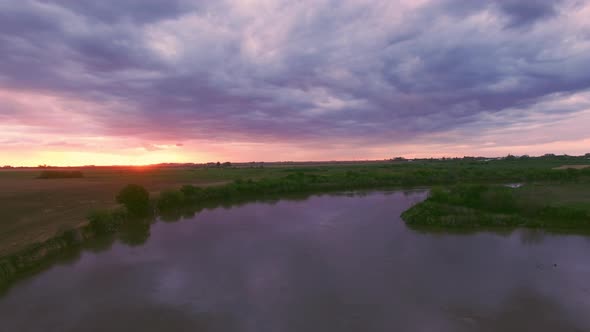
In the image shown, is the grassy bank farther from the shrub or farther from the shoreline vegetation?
the shrub

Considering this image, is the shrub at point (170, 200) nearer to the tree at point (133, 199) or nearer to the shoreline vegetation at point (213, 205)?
the shoreline vegetation at point (213, 205)

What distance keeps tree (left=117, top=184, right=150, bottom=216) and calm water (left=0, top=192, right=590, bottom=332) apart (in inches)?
267

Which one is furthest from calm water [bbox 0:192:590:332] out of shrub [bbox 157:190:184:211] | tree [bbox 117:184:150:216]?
shrub [bbox 157:190:184:211]

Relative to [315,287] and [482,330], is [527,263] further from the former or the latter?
[315,287]

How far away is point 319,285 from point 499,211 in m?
17.8

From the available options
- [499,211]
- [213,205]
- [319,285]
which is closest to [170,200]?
[213,205]

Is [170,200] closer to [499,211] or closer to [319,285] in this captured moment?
[319,285]

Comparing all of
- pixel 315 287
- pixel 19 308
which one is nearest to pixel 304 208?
pixel 315 287

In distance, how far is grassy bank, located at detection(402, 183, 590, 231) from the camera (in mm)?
19750

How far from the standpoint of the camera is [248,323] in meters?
9.54

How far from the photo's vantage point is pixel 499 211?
2223 cm

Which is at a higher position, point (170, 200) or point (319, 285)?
point (170, 200)

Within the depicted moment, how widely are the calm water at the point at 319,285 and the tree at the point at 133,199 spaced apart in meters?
6.79

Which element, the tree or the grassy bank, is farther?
the tree
